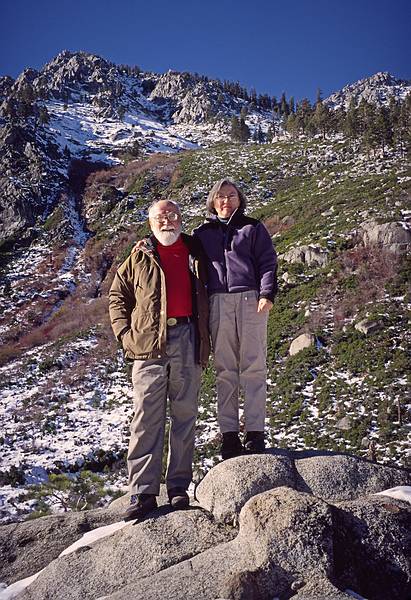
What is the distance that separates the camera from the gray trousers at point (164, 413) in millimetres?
3734

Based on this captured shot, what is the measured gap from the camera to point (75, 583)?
10.4 feet

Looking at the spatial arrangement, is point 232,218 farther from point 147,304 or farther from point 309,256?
point 309,256

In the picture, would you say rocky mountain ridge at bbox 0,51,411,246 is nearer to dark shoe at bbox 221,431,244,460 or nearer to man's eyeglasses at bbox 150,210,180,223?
man's eyeglasses at bbox 150,210,180,223

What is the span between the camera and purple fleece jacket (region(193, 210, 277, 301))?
4.26 meters

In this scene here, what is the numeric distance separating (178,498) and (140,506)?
34 centimetres

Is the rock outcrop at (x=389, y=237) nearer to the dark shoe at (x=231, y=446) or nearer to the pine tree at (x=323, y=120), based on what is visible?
the dark shoe at (x=231, y=446)

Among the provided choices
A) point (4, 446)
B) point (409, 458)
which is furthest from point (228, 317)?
point (4, 446)

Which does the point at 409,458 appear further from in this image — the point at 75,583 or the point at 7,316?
the point at 7,316

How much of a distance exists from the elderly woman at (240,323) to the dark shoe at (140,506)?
36.2 inches

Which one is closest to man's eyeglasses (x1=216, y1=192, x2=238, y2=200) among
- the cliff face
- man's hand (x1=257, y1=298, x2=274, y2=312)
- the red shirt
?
the red shirt

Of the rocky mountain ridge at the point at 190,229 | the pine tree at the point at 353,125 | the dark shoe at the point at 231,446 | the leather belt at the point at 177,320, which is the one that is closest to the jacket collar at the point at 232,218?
the leather belt at the point at 177,320

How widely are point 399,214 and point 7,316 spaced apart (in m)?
28.1

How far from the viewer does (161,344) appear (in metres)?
3.77

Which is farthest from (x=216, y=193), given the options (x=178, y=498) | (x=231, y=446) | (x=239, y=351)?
(x=178, y=498)
